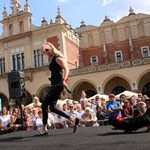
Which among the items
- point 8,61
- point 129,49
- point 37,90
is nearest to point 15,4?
point 8,61

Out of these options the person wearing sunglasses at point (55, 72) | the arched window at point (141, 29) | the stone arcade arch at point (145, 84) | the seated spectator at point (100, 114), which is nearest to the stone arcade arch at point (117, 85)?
the stone arcade arch at point (145, 84)

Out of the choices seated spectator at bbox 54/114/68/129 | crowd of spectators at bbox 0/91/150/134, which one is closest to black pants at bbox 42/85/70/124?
crowd of spectators at bbox 0/91/150/134

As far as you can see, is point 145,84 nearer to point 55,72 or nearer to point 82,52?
point 82,52

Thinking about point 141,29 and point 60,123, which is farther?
point 141,29

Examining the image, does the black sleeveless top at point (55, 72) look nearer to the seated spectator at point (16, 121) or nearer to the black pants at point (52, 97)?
the black pants at point (52, 97)

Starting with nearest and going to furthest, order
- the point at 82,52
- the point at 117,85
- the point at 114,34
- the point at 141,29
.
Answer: the point at 117,85 → the point at 141,29 → the point at 114,34 → the point at 82,52

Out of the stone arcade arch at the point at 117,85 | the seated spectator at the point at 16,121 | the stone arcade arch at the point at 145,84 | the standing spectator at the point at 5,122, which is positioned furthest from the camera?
the stone arcade arch at the point at 117,85

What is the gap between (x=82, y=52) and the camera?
118ft

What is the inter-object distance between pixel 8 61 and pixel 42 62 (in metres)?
3.74

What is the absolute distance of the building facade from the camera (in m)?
26.2

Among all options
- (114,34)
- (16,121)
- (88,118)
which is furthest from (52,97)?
(114,34)

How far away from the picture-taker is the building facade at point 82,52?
86.1 ft

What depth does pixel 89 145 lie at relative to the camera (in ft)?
12.8

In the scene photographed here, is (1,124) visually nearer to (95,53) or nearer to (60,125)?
(60,125)
